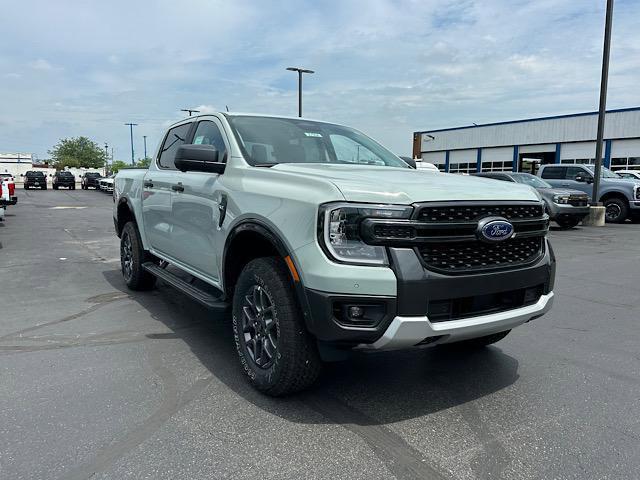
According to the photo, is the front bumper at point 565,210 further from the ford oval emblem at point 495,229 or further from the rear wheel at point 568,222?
the ford oval emblem at point 495,229

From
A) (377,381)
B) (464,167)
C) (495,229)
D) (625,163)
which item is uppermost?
(625,163)

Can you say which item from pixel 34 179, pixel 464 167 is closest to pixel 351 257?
pixel 34 179

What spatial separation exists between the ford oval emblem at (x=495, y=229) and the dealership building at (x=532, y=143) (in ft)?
115

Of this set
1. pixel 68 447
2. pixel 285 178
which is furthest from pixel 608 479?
pixel 68 447

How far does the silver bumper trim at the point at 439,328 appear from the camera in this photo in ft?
8.78

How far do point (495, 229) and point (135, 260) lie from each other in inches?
171

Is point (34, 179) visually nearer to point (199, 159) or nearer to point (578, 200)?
point (578, 200)

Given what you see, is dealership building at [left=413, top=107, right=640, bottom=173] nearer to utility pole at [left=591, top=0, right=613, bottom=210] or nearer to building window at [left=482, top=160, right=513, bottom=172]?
building window at [left=482, top=160, right=513, bottom=172]

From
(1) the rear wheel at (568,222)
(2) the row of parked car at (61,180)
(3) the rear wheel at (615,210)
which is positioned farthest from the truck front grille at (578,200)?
(2) the row of parked car at (61,180)

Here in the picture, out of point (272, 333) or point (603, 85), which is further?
point (603, 85)

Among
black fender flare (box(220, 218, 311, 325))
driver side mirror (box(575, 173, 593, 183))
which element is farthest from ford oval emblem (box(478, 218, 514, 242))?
driver side mirror (box(575, 173, 593, 183))

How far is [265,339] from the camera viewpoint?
3.24 m

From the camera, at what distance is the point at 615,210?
17062 mm

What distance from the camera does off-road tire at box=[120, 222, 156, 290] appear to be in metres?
5.88
